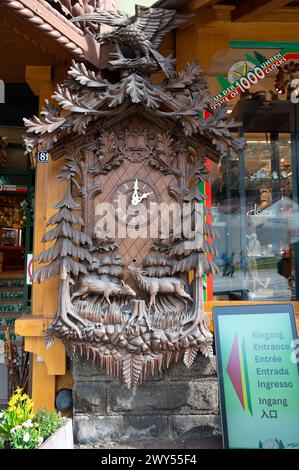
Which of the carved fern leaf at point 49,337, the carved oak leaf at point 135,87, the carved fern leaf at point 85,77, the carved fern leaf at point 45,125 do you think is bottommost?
the carved fern leaf at point 49,337

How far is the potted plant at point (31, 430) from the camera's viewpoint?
2.39m

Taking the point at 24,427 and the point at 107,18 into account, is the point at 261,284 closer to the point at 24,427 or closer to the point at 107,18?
the point at 24,427

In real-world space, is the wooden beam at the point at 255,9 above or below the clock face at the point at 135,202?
above

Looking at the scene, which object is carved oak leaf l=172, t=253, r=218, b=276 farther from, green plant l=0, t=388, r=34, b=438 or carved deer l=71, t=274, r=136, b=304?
green plant l=0, t=388, r=34, b=438

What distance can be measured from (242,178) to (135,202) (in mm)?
1303

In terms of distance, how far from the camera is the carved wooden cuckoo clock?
3.02 metres

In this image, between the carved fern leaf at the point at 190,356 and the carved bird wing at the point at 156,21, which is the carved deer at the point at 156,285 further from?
the carved bird wing at the point at 156,21

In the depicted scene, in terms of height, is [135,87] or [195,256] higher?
[135,87]

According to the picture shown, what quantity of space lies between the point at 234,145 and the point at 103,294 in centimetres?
149

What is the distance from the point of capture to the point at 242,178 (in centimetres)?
399

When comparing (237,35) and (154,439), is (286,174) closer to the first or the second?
(237,35)

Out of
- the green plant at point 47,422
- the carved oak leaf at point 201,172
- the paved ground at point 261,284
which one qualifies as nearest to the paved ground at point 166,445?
the green plant at point 47,422

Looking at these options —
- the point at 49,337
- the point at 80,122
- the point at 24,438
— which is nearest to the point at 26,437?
the point at 24,438

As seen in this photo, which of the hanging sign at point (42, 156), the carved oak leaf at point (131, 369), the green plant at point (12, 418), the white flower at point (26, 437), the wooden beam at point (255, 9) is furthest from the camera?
the hanging sign at point (42, 156)
